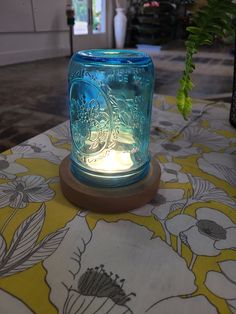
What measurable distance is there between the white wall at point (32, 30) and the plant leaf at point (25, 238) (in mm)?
1834

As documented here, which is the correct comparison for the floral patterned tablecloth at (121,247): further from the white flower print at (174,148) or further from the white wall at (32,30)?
the white wall at (32,30)

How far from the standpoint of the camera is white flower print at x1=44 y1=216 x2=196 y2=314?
0.31 metres

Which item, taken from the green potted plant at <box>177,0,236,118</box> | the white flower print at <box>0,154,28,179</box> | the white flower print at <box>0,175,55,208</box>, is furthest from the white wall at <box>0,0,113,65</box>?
the green potted plant at <box>177,0,236,118</box>

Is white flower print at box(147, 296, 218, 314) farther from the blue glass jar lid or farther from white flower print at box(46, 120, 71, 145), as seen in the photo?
white flower print at box(46, 120, 71, 145)

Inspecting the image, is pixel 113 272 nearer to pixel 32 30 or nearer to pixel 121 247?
pixel 121 247

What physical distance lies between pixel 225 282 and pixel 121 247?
139 millimetres

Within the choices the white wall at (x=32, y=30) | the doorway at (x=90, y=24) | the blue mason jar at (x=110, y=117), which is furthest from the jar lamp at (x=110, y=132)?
the doorway at (x=90, y=24)

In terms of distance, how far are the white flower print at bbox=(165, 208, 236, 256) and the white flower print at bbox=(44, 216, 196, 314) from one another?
4cm

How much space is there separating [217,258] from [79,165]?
259mm

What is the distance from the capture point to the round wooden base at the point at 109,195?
43 cm

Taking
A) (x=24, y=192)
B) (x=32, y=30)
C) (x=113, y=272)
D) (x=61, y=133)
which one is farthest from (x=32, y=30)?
(x=113, y=272)

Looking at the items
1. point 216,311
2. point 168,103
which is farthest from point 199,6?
point 168,103

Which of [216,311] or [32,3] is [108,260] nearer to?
[216,311]

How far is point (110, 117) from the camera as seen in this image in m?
0.45
